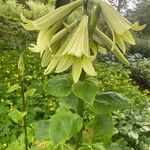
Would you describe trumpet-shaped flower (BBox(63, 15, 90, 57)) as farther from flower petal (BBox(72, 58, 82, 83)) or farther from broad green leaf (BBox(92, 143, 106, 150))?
broad green leaf (BBox(92, 143, 106, 150))

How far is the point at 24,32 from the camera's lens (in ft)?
44.2

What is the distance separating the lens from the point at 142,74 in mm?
12289

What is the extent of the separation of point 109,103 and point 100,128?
0.16 metres

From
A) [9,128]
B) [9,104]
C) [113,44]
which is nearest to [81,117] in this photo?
[113,44]

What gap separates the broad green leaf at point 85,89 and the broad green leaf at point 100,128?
0.20m

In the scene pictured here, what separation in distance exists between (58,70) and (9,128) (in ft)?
13.3

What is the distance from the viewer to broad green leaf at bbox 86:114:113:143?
1762 millimetres

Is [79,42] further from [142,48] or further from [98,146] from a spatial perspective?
[142,48]

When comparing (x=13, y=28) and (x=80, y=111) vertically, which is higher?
(x=80, y=111)

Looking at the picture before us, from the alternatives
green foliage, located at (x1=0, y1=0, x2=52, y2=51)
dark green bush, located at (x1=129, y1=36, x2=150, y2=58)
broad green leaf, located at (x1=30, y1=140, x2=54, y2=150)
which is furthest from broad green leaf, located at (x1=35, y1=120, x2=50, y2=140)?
dark green bush, located at (x1=129, y1=36, x2=150, y2=58)

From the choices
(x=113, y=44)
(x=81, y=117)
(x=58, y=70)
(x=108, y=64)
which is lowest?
(x=108, y=64)

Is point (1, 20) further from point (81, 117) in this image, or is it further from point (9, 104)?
point (81, 117)

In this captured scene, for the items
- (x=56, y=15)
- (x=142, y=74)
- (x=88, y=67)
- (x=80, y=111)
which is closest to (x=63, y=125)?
(x=80, y=111)

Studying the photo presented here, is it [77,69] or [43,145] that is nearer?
[77,69]
